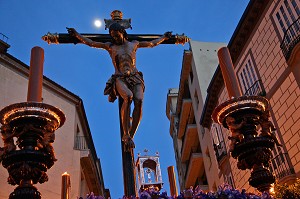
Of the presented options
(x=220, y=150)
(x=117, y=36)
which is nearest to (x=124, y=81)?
(x=117, y=36)

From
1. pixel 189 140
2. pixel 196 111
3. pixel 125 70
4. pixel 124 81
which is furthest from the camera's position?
pixel 189 140

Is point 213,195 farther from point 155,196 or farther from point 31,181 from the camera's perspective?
point 31,181

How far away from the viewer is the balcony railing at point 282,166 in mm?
14445

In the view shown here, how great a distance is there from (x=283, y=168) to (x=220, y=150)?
7.24 m

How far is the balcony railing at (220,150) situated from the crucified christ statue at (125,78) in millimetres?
16593

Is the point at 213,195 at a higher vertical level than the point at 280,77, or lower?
lower

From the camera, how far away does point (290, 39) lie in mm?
14305

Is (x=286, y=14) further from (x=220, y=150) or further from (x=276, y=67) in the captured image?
(x=220, y=150)

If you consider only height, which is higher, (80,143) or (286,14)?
(286,14)

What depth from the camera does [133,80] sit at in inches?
182

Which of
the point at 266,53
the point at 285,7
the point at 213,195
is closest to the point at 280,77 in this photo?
the point at 266,53

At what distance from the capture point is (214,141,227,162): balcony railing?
21.0 metres

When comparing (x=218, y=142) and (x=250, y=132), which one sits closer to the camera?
(x=250, y=132)

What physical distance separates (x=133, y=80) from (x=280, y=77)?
11.8 meters
